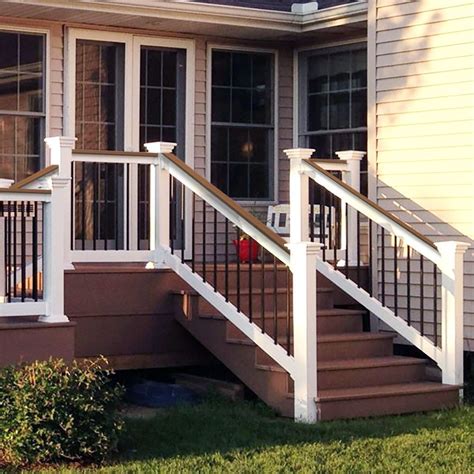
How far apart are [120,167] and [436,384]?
4.08 metres

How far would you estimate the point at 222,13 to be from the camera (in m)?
11.7

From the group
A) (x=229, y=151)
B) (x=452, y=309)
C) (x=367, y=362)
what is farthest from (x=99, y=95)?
(x=452, y=309)

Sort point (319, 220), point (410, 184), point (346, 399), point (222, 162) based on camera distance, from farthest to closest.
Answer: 1. point (222, 162)
2. point (319, 220)
3. point (410, 184)
4. point (346, 399)

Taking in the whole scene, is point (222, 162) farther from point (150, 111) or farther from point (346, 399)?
point (346, 399)

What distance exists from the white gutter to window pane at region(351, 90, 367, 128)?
0.83 metres

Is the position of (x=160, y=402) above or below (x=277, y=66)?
below

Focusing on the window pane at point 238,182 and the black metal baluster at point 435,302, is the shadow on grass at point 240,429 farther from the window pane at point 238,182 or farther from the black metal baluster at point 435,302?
the window pane at point 238,182

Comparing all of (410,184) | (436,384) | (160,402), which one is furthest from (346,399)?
(410,184)

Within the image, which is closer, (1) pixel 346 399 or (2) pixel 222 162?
(1) pixel 346 399

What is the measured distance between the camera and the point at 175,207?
12.3 metres

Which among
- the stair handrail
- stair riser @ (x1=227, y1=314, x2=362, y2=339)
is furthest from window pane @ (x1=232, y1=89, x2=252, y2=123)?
stair riser @ (x1=227, y1=314, x2=362, y2=339)

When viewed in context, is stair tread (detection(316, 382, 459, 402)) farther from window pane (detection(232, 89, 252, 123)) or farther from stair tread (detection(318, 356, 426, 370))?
window pane (detection(232, 89, 252, 123))

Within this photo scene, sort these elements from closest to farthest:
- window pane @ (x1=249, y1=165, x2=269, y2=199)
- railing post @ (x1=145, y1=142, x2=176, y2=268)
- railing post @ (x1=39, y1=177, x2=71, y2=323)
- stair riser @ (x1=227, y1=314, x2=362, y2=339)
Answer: railing post @ (x1=39, y1=177, x2=71, y2=323) → stair riser @ (x1=227, y1=314, x2=362, y2=339) → railing post @ (x1=145, y1=142, x2=176, y2=268) → window pane @ (x1=249, y1=165, x2=269, y2=199)

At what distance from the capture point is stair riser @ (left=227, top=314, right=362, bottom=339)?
388 inches
